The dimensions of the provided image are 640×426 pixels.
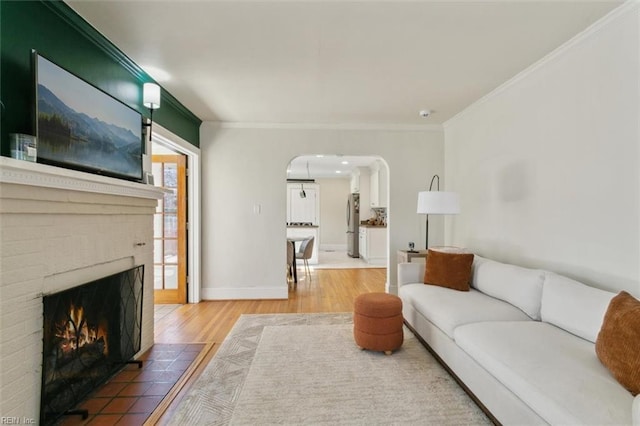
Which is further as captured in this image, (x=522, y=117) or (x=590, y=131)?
(x=522, y=117)

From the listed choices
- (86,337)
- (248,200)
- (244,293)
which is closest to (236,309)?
(244,293)

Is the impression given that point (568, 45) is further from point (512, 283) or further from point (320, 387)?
point (320, 387)

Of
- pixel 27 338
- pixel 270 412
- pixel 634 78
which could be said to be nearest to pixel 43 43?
pixel 27 338

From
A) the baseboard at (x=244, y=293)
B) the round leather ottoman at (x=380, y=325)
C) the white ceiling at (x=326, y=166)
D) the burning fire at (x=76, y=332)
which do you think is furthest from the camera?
the white ceiling at (x=326, y=166)

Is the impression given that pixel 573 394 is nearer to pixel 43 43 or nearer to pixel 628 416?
pixel 628 416

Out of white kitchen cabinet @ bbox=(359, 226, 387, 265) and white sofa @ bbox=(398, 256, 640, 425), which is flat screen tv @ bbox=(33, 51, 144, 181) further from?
white kitchen cabinet @ bbox=(359, 226, 387, 265)

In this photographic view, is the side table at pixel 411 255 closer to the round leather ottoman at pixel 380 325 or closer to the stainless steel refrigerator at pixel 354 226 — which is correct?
the round leather ottoman at pixel 380 325

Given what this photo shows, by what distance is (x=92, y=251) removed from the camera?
80.4 inches

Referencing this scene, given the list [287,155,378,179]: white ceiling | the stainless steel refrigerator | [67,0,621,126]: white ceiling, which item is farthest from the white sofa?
the stainless steel refrigerator

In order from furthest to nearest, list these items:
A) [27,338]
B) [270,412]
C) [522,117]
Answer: [522,117], [270,412], [27,338]

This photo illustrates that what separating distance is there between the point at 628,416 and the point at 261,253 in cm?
382

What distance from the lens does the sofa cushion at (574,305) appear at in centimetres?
175

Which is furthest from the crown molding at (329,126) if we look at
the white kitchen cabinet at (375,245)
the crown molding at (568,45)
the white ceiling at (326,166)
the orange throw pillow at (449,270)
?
the white kitchen cabinet at (375,245)

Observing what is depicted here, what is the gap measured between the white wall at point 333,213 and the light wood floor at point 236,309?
13.5 ft
